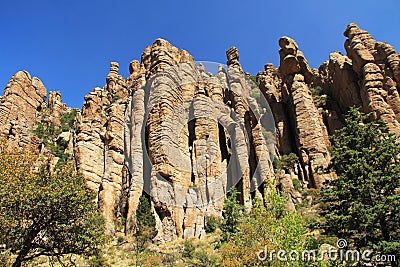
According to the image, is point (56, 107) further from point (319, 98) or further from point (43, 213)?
A: point (43, 213)

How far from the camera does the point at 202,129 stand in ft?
131

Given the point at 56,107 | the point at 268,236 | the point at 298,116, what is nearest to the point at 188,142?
the point at 298,116

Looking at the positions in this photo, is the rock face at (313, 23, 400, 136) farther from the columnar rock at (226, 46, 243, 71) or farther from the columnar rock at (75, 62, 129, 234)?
the columnar rock at (75, 62, 129, 234)

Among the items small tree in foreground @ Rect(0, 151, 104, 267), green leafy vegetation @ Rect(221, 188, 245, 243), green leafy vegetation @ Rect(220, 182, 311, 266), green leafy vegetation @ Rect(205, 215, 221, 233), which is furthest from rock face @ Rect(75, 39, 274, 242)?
green leafy vegetation @ Rect(220, 182, 311, 266)

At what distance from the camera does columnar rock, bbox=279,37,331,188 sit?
3906 cm

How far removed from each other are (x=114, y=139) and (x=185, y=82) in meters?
13.2

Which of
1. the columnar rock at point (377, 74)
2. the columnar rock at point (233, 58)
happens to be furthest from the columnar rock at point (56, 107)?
the columnar rock at point (377, 74)

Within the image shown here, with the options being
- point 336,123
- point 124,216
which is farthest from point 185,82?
point 336,123

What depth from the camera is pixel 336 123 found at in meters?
45.6

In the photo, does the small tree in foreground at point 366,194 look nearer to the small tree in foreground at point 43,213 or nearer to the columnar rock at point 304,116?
the small tree in foreground at point 43,213

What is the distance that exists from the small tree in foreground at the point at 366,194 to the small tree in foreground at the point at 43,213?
12283 millimetres

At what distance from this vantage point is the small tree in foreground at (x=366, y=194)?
14.1 meters

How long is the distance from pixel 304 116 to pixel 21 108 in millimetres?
47630

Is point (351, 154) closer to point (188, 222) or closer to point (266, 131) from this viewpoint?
point (188, 222)
